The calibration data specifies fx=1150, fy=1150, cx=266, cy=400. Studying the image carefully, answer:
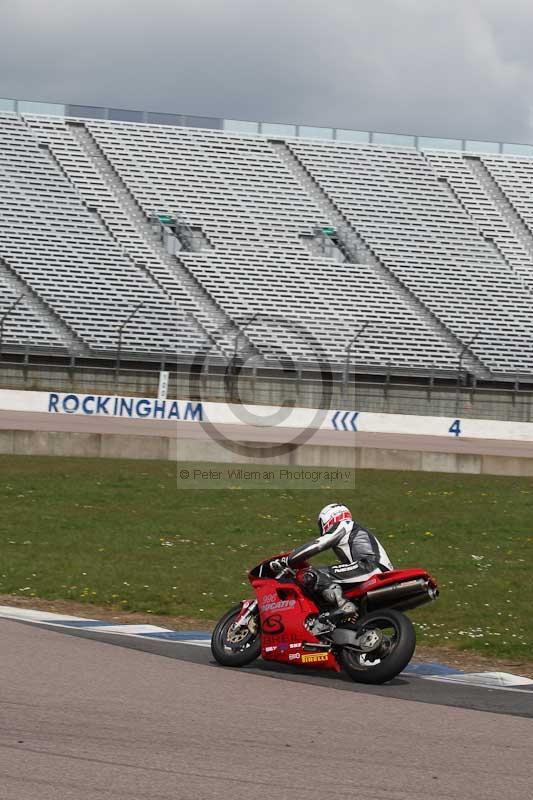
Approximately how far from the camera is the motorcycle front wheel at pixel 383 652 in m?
7.67

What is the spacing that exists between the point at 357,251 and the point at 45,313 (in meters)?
13.7

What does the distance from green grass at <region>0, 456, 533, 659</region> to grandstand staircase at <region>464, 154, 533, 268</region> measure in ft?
93.2

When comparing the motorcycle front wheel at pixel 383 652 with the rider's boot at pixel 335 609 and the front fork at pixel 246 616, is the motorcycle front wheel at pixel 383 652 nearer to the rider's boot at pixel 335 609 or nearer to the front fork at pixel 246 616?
the rider's boot at pixel 335 609

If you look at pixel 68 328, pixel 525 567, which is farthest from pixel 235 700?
pixel 68 328

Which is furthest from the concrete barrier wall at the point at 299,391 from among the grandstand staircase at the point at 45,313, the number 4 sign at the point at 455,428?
the number 4 sign at the point at 455,428

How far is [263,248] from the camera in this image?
146ft

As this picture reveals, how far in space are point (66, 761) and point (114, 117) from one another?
43259mm

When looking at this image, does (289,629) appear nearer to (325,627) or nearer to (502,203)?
(325,627)

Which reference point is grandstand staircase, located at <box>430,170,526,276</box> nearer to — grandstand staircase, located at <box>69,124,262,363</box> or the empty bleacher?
the empty bleacher

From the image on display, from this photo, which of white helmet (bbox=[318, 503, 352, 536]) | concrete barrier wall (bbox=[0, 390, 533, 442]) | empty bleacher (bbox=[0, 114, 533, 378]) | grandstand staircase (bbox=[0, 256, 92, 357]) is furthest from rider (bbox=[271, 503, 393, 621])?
grandstand staircase (bbox=[0, 256, 92, 357])

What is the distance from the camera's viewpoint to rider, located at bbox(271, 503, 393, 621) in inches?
323

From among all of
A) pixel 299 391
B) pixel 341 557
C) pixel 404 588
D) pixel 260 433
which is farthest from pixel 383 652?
pixel 299 391

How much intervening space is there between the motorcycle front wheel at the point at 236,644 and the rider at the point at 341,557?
Result: 541mm

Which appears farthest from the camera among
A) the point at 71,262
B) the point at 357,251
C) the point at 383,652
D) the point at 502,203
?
the point at 502,203
